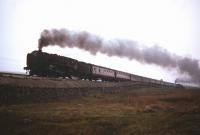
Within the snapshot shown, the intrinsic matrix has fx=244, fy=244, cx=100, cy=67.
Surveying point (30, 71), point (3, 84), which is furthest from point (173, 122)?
point (30, 71)

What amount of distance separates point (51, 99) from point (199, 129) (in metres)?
12.2

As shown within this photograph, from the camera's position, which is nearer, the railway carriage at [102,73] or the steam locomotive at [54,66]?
the steam locomotive at [54,66]

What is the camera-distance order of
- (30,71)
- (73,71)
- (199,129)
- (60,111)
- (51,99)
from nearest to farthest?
1. (199,129)
2. (60,111)
3. (51,99)
4. (30,71)
5. (73,71)

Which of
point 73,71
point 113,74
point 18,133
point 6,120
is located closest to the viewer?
point 18,133

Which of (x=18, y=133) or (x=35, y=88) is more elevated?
(x=35, y=88)

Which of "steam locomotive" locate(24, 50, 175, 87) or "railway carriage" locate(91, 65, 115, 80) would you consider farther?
"railway carriage" locate(91, 65, 115, 80)

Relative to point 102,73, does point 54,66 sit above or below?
above

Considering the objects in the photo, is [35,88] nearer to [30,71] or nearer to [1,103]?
[1,103]

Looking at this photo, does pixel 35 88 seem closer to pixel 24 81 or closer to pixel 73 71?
pixel 24 81

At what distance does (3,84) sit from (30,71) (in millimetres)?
8535

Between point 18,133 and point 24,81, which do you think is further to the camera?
point 24,81

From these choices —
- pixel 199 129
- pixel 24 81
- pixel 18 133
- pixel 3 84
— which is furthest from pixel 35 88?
pixel 199 129

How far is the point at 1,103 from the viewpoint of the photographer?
15172 mm

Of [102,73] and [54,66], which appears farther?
[102,73]
